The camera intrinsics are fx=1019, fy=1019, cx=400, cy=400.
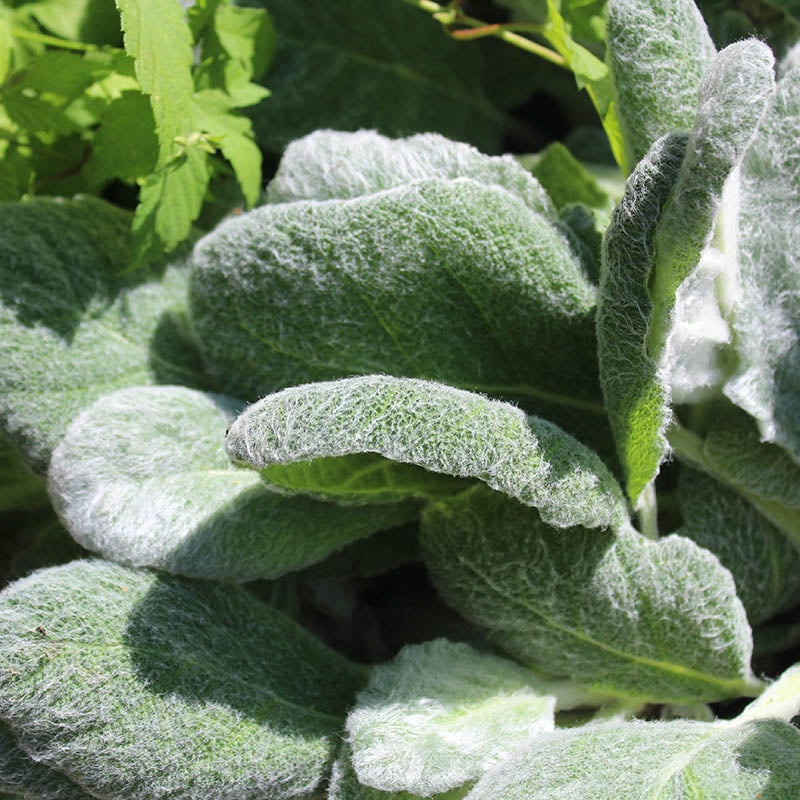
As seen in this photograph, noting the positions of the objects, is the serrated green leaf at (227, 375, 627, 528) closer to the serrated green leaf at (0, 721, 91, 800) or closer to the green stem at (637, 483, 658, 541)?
the green stem at (637, 483, 658, 541)

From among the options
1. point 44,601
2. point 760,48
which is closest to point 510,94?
point 760,48

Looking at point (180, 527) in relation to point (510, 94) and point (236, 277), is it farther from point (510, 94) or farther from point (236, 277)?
point (510, 94)

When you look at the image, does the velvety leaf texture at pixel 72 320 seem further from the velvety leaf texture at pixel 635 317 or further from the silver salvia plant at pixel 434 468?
Answer: the velvety leaf texture at pixel 635 317

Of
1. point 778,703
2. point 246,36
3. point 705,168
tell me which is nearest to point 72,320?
point 246,36

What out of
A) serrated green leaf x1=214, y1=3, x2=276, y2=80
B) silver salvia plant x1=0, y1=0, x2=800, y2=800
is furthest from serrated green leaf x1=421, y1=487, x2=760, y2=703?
serrated green leaf x1=214, y1=3, x2=276, y2=80

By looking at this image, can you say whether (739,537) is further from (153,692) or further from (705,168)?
(153,692)

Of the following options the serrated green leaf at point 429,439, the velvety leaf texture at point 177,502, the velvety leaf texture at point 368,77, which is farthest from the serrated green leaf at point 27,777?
the velvety leaf texture at point 368,77
